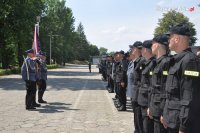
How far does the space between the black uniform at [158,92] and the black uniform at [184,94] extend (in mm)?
583

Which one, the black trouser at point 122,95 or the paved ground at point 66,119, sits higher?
the black trouser at point 122,95

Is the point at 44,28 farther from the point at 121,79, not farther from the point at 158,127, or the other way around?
the point at 158,127

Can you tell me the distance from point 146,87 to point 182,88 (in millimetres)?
2138

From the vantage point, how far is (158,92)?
5.46 m

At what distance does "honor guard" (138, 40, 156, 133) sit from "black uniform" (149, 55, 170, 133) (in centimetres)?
68

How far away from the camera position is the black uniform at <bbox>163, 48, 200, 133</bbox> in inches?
167

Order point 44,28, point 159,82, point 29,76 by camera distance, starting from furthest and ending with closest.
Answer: point 44,28 < point 29,76 < point 159,82

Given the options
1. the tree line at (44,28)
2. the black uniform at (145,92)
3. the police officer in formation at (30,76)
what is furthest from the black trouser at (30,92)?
the black uniform at (145,92)

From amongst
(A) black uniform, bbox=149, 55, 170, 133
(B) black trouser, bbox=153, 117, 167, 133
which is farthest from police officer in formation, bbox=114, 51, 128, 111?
(B) black trouser, bbox=153, 117, 167, 133

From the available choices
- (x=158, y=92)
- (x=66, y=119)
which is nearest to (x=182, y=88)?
(x=158, y=92)

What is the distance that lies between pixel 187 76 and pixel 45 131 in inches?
222

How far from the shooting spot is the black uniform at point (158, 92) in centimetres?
531

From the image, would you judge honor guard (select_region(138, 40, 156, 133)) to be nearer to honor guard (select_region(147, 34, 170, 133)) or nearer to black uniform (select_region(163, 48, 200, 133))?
honor guard (select_region(147, 34, 170, 133))

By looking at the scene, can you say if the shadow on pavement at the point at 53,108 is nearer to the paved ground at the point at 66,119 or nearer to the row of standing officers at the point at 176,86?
the paved ground at the point at 66,119
